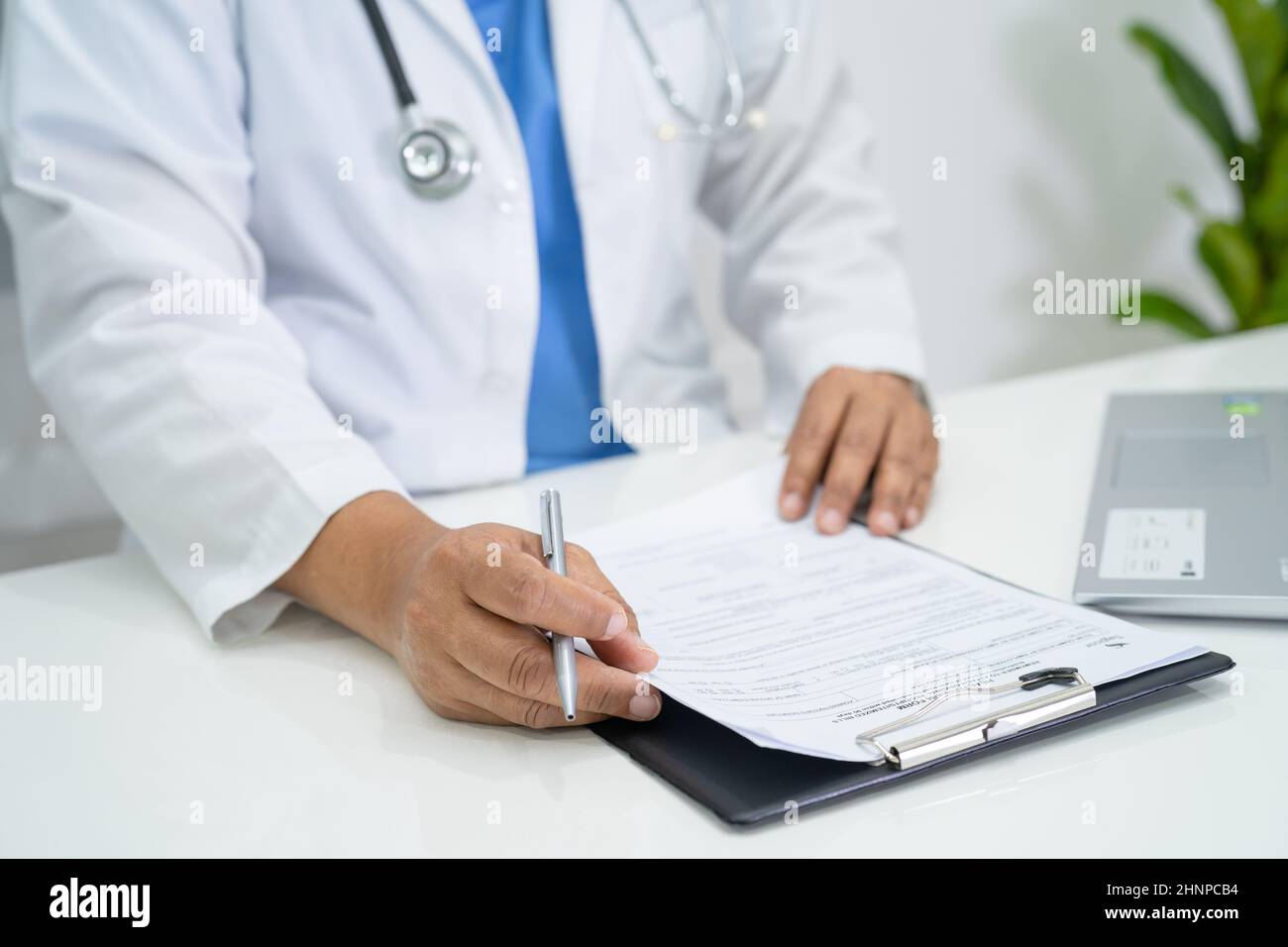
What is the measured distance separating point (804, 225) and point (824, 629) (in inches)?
26.5

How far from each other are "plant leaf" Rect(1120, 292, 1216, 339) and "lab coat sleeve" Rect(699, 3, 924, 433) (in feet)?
4.36

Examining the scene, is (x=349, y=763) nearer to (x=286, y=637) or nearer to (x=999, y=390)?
(x=286, y=637)

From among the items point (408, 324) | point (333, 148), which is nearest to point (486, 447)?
point (408, 324)

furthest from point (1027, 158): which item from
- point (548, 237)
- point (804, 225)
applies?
point (548, 237)

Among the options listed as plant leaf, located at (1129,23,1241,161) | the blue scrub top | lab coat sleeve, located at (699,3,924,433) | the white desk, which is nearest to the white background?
plant leaf, located at (1129,23,1241,161)

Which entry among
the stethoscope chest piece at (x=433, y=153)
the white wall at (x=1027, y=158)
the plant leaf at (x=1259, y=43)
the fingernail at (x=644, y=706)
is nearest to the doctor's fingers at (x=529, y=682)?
the fingernail at (x=644, y=706)

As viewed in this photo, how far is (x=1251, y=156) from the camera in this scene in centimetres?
236

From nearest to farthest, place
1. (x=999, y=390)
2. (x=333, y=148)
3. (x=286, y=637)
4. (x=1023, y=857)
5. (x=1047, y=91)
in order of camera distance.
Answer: (x=1023, y=857) → (x=286, y=637) → (x=333, y=148) → (x=999, y=390) → (x=1047, y=91)

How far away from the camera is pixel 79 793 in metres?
0.59

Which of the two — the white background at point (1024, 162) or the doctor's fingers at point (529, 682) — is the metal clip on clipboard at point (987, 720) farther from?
the white background at point (1024, 162)

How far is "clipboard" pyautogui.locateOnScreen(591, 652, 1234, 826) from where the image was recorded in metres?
0.53

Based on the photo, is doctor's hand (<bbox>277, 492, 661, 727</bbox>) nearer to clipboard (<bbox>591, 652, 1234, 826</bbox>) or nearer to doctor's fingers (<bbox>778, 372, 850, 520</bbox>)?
clipboard (<bbox>591, 652, 1234, 826</bbox>)

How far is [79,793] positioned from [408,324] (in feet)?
1.80

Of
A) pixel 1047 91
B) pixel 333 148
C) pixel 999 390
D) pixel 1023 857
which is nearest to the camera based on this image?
pixel 1023 857
